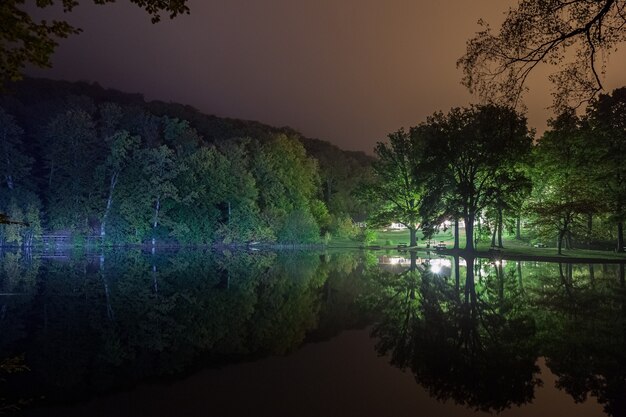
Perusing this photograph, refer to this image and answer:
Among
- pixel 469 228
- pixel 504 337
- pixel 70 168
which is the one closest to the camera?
pixel 504 337

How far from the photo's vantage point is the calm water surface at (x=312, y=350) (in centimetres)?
763

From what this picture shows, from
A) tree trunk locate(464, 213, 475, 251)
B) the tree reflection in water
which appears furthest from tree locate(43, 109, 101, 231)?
the tree reflection in water

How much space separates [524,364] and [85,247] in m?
50.7

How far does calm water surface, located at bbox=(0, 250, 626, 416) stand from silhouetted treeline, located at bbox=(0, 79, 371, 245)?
116 feet

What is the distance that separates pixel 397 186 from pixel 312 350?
4700cm

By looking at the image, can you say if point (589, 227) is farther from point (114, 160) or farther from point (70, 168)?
point (70, 168)

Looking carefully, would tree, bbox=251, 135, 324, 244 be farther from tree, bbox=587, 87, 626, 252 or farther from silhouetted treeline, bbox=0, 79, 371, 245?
tree, bbox=587, 87, 626, 252

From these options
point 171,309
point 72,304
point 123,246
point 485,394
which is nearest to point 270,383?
point 485,394

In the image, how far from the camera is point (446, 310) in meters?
15.2

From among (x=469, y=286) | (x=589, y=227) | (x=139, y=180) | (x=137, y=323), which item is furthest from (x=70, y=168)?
(x=589, y=227)

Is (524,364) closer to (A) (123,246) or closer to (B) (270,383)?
(B) (270,383)

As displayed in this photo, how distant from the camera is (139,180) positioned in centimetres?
5706

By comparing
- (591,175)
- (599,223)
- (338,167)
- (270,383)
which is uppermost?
(338,167)

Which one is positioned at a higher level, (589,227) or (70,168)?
(70,168)
